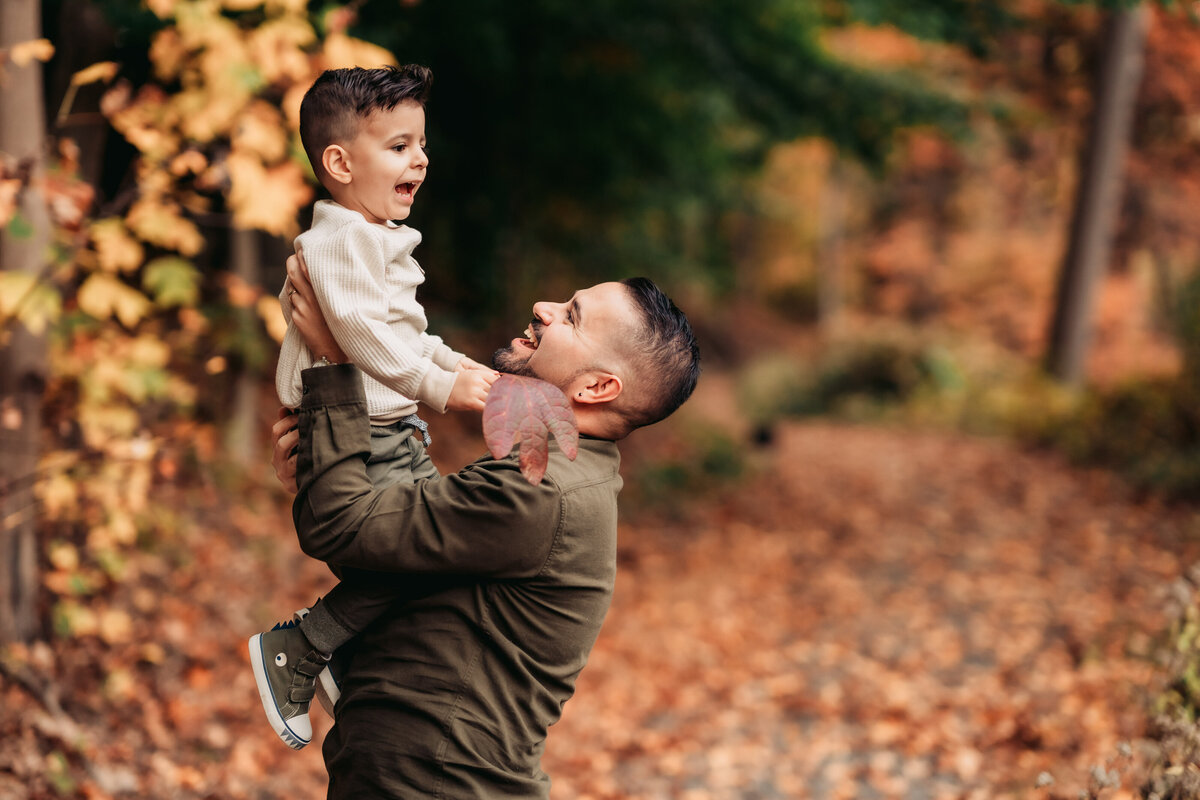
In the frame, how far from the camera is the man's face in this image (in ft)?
5.40

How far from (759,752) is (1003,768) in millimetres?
1241

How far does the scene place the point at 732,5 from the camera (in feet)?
27.5

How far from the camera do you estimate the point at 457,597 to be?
5.41ft

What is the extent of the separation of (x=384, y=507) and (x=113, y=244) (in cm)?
256

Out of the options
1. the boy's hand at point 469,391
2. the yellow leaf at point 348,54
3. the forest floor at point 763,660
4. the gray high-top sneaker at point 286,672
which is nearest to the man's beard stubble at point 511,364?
the boy's hand at point 469,391

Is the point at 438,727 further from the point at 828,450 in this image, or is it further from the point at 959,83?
the point at 959,83

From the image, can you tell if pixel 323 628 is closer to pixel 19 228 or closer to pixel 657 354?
pixel 657 354

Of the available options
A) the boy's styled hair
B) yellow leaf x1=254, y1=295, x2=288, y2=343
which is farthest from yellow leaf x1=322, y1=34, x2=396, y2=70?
the boy's styled hair

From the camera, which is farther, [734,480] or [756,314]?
[756,314]

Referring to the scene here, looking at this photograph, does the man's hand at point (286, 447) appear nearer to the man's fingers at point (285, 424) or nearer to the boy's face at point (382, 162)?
the man's fingers at point (285, 424)

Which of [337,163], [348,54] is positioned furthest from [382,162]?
[348,54]

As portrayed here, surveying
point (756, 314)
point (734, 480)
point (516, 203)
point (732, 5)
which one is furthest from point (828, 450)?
point (756, 314)

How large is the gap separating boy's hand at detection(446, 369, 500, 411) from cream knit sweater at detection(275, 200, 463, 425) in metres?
0.01

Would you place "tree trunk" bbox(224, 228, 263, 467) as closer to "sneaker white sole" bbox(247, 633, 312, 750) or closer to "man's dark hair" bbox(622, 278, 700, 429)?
"sneaker white sole" bbox(247, 633, 312, 750)
